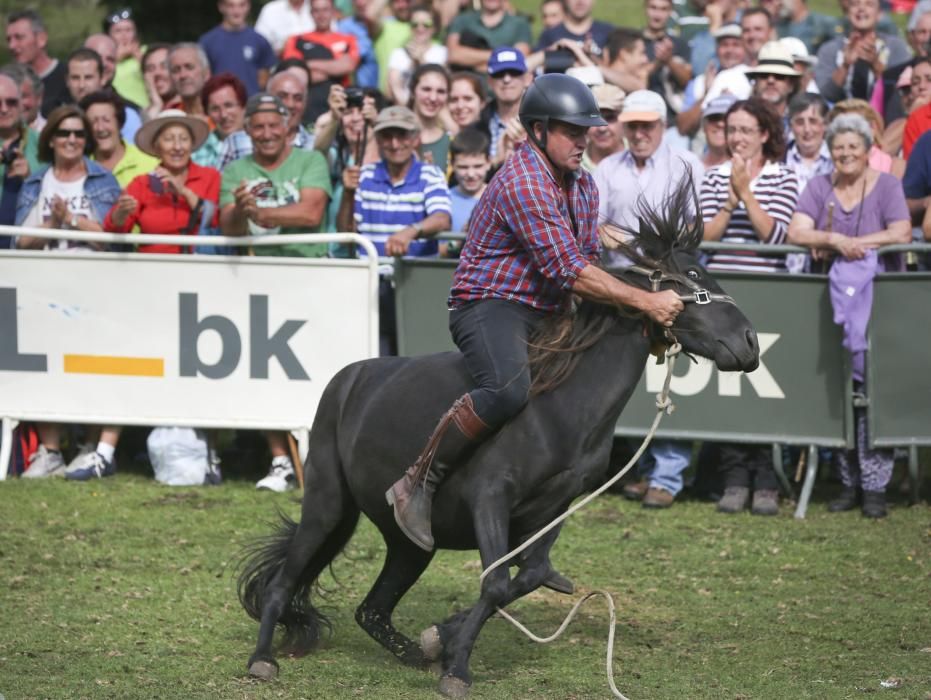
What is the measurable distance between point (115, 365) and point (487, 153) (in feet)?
11.0

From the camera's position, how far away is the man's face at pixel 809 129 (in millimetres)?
11523

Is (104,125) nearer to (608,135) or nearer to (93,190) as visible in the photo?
(93,190)

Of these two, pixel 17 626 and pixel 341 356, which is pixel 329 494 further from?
pixel 341 356

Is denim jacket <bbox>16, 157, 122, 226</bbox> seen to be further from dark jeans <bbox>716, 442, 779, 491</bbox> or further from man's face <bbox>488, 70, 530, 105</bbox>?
dark jeans <bbox>716, 442, 779, 491</bbox>

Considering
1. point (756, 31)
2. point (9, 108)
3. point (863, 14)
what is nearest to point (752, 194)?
point (863, 14)

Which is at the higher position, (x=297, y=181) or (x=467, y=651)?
(x=297, y=181)

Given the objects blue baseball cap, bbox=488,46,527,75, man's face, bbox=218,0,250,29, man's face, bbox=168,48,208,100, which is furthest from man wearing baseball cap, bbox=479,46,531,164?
man's face, bbox=218,0,250,29

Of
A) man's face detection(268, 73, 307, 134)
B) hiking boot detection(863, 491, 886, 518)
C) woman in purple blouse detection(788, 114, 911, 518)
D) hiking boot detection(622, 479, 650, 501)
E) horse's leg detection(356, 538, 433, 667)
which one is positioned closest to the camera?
horse's leg detection(356, 538, 433, 667)

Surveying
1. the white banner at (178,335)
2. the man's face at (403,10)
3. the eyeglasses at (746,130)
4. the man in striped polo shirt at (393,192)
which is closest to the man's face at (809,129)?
the eyeglasses at (746,130)

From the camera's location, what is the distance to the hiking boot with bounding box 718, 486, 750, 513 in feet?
34.9

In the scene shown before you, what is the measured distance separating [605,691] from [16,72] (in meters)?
9.33

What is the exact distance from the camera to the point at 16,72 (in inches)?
543

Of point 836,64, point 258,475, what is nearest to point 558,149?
point 258,475

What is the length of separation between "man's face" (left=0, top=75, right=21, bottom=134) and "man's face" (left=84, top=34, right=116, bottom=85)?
182 cm
